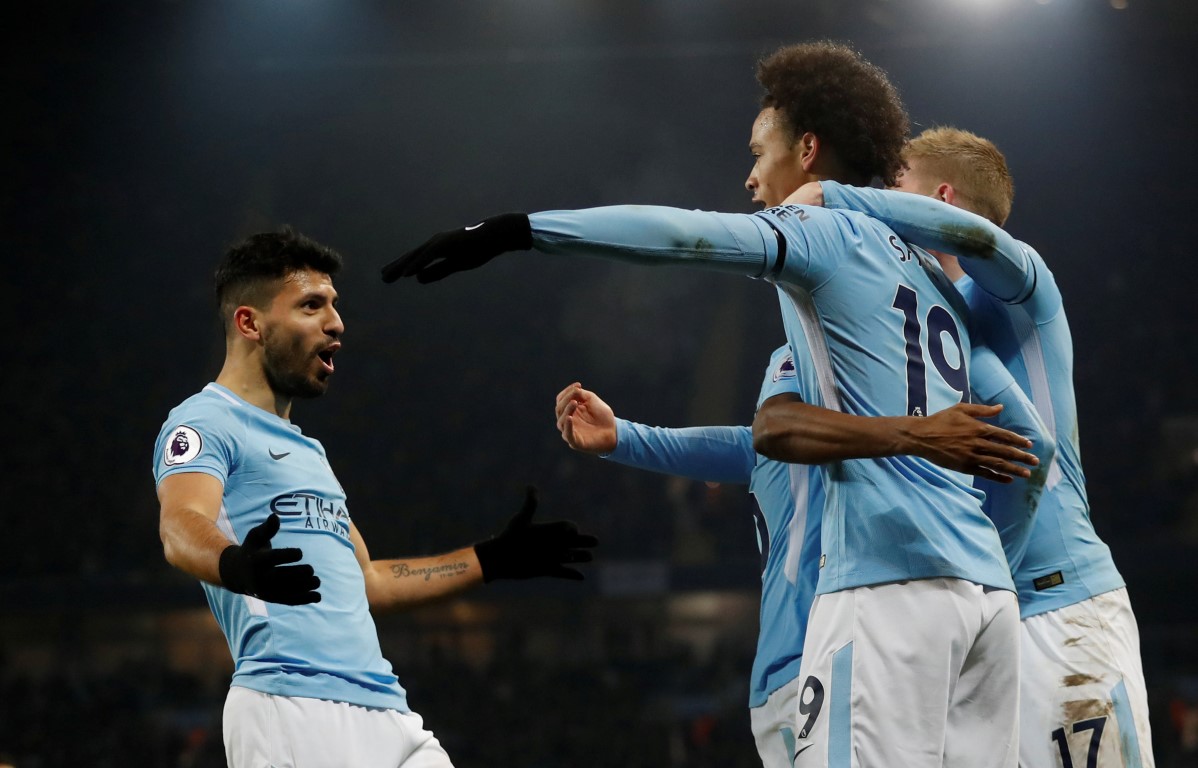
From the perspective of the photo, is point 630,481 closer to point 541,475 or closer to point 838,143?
point 541,475

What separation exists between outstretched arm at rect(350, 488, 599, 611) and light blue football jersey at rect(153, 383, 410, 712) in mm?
334

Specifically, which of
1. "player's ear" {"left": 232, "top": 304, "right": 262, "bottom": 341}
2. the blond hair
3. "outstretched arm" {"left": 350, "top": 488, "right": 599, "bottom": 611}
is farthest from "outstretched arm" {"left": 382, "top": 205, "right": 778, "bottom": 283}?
"outstretched arm" {"left": 350, "top": 488, "right": 599, "bottom": 611}

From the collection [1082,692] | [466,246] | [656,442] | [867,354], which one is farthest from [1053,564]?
[466,246]

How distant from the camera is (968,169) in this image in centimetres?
375

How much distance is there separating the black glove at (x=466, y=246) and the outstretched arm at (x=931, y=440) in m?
0.82

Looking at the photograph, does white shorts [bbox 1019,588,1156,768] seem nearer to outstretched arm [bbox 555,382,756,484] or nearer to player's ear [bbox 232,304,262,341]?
outstretched arm [bbox 555,382,756,484]

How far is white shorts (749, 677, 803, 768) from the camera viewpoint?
3.42 m

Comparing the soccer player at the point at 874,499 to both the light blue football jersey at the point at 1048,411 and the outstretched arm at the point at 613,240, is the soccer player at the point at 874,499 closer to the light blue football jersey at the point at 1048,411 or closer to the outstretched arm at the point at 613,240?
the outstretched arm at the point at 613,240

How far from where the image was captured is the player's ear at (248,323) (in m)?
3.90

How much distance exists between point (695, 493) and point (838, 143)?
52.6 ft

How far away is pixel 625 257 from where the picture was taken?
2508mm

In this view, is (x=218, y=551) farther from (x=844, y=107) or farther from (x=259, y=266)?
(x=844, y=107)

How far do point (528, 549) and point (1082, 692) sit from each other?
1.82 metres

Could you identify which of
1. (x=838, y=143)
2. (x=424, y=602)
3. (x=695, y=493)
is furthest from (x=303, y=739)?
(x=695, y=493)
